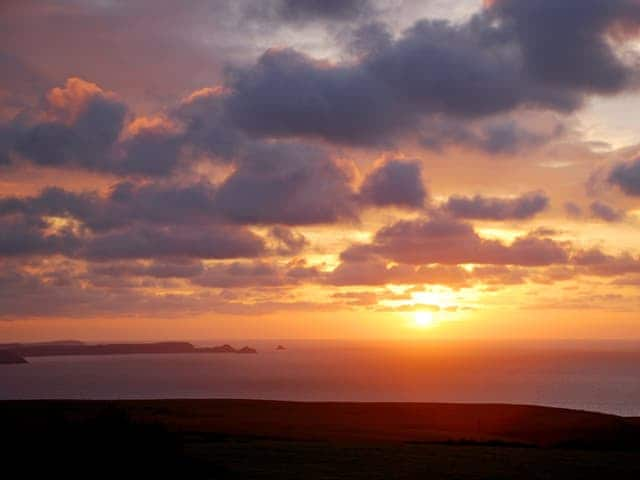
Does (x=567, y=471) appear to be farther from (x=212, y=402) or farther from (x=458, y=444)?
(x=212, y=402)

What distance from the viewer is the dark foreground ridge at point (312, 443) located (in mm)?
22906

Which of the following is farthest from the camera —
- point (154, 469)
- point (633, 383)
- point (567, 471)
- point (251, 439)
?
point (633, 383)

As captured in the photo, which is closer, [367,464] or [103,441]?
[103,441]

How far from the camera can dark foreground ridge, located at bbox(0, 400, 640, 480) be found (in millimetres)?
22906

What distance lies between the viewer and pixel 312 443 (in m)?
33.0

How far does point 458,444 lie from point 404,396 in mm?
80949

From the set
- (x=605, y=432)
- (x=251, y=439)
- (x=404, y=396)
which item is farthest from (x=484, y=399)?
(x=251, y=439)

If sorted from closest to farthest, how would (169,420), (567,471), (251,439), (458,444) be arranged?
(567,471) < (251,439) < (458,444) < (169,420)

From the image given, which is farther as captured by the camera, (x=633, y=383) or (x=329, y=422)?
(x=633, y=383)

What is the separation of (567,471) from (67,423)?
1761 cm

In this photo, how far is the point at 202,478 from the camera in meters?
23.0

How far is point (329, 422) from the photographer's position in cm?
4762

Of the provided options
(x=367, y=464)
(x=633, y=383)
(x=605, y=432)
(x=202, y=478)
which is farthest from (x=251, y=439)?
(x=633, y=383)

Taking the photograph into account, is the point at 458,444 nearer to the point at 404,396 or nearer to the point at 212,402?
the point at 212,402
